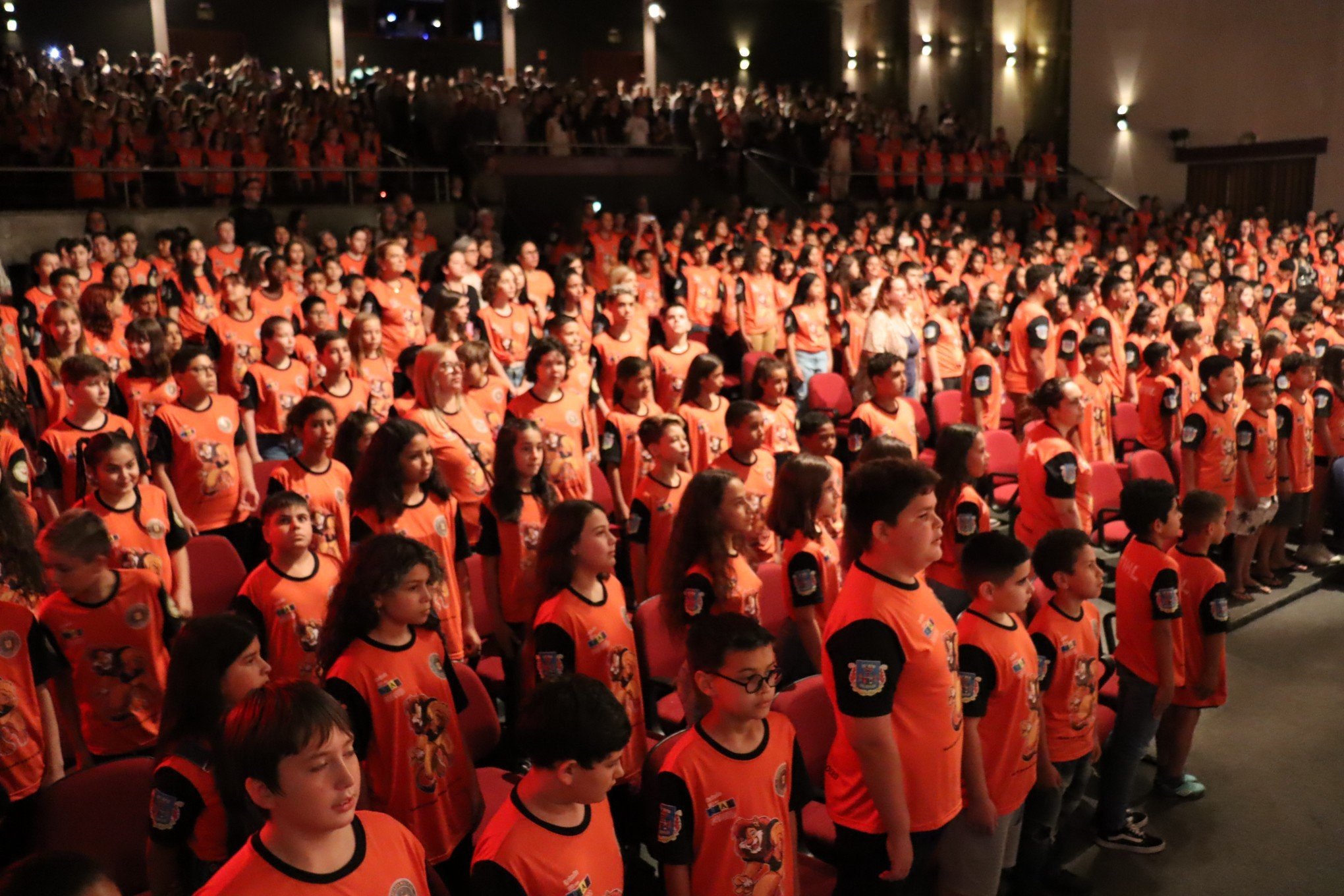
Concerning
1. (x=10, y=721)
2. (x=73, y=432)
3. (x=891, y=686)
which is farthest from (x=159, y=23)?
(x=891, y=686)

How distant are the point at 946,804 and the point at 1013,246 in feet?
39.4

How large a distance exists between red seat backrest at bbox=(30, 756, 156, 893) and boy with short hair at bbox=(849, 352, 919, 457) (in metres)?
3.55

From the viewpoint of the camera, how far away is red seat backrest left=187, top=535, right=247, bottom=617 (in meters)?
4.34

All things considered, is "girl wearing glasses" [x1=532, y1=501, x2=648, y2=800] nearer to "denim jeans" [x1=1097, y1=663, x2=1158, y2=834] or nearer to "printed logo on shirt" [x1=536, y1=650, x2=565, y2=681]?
"printed logo on shirt" [x1=536, y1=650, x2=565, y2=681]

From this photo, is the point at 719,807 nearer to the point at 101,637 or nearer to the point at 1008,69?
the point at 101,637

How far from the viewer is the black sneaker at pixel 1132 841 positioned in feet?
12.5

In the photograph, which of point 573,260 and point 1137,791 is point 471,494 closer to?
point 1137,791

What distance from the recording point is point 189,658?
254 centimetres

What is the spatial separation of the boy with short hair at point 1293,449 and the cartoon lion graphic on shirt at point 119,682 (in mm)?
6090

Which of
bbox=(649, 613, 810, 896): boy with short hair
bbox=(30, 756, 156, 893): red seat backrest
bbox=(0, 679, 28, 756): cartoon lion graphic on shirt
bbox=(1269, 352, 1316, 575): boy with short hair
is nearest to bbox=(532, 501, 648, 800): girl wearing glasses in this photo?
bbox=(649, 613, 810, 896): boy with short hair

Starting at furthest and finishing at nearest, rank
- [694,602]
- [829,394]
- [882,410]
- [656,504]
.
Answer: [829,394], [882,410], [656,504], [694,602]

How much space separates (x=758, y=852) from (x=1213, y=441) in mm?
4690

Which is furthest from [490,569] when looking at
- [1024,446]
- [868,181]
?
[868,181]

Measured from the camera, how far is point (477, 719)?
3.24 metres
